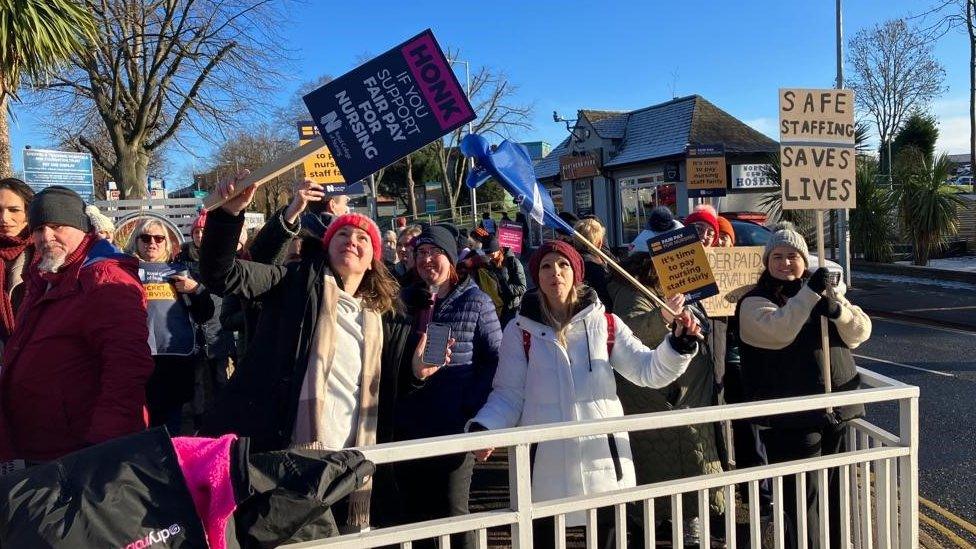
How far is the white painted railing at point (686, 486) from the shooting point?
6.53 ft

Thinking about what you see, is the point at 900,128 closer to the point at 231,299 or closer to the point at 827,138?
the point at 827,138

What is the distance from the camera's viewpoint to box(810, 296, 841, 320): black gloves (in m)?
3.01

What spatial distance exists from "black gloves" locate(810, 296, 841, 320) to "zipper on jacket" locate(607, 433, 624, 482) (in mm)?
1206

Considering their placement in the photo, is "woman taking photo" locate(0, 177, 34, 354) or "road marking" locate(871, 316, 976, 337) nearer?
"woman taking photo" locate(0, 177, 34, 354)

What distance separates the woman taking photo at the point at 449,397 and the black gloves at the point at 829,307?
5.07 ft

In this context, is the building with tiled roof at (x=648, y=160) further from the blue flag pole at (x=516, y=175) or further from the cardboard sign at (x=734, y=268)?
the blue flag pole at (x=516, y=175)

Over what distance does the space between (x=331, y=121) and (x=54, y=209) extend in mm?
1057

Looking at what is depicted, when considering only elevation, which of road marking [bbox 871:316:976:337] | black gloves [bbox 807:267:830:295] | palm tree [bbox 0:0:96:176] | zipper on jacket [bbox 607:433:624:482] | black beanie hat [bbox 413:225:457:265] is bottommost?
road marking [bbox 871:316:976:337]

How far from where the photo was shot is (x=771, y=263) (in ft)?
10.9

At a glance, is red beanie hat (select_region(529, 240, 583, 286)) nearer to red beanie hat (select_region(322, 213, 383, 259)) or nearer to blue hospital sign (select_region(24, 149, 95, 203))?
red beanie hat (select_region(322, 213, 383, 259))

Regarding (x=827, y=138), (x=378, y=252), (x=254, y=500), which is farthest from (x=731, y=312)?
(x=254, y=500)

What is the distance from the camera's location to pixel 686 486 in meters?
2.28

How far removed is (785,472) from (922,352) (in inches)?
296

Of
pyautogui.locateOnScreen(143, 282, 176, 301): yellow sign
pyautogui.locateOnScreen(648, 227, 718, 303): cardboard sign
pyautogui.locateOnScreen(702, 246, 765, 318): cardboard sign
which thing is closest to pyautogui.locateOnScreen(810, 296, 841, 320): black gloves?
pyautogui.locateOnScreen(648, 227, 718, 303): cardboard sign
